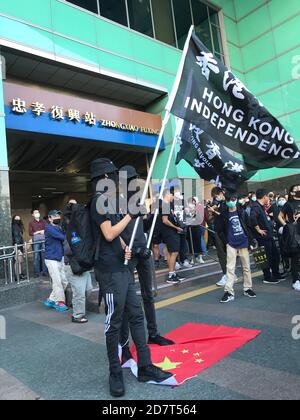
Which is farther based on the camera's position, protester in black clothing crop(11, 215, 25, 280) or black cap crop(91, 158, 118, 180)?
protester in black clothing crop(11, 215, 25, 280)

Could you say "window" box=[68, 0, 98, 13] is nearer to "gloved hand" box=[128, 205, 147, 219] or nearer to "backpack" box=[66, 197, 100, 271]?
"backpack" box=[66, 197, 100, 271]

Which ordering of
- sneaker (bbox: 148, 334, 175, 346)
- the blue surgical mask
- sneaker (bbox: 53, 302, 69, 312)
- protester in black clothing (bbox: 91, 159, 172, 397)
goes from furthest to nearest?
sneaker (bbox: 53, 302, 69, 312)
the blue surgical mask
sneaker (bbox: 148, 334, 175, 346)
protester in black clothing (bbox: 91, 159, 172, 397)

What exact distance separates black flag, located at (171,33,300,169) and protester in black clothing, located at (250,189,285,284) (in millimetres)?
2153

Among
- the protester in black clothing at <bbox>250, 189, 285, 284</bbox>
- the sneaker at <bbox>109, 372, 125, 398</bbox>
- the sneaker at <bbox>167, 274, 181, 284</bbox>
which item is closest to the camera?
the sneaker at <bbox>109, 372, 125, 398</bbox>

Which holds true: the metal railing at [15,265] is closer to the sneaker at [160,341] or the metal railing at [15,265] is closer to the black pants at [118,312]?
the sneaker at [160,341]

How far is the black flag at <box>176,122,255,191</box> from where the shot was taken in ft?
17.0

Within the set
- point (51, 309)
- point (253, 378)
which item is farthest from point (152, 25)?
point (253, 378)

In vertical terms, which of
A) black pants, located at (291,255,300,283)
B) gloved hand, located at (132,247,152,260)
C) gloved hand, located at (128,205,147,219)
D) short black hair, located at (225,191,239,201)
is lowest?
black pants, located at (291,255,300,283)

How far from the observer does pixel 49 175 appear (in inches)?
684

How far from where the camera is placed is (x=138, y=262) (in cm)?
429

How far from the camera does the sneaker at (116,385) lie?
301cm

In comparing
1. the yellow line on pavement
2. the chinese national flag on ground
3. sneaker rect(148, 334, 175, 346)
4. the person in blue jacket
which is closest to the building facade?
the person in blue jacket

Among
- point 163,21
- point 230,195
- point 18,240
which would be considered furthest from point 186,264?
point 163,21

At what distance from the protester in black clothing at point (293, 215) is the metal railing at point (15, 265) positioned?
5160 mm
